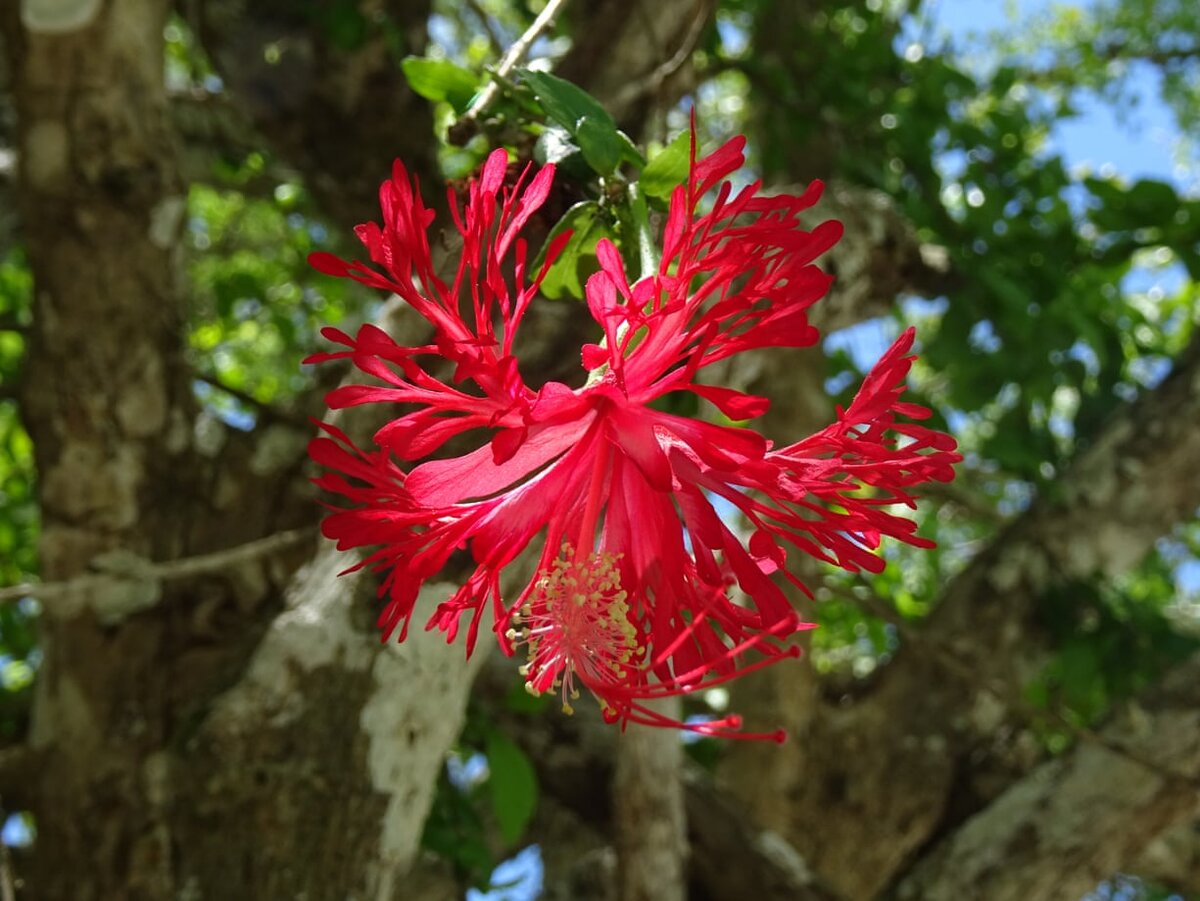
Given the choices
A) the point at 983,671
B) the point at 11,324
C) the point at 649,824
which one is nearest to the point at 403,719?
the point at 649,824

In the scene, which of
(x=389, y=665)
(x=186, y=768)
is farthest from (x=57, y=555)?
(x=389, y=665)

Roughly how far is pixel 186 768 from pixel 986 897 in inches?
46.7

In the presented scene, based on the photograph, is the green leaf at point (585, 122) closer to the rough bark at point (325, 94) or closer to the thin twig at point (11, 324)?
the thin twig at point (11, 324)

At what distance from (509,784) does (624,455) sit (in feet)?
2.99

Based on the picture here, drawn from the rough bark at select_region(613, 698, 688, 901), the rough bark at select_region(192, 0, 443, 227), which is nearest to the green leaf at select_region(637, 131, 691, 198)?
the rough bark at select_region(613, 698, 688, 901)

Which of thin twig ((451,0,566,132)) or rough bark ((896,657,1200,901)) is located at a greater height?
thin twig ((451,0,566,132))

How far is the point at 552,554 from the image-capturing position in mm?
828

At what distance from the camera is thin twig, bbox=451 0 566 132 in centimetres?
93

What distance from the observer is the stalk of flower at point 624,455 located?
0.70 m

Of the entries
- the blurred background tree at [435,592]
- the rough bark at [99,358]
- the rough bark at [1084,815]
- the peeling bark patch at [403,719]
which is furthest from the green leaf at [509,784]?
the rough bark at [1084,815]

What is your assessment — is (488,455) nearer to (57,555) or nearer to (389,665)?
(389,665)

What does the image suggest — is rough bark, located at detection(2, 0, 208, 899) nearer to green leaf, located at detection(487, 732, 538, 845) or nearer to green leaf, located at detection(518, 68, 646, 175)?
green leaf, located at detection(487, 732, 538, 845)

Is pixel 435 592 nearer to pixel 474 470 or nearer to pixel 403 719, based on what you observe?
pixel 403 719

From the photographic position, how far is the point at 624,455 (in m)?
0.78
